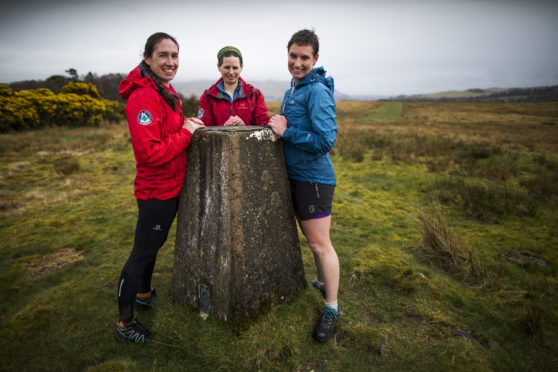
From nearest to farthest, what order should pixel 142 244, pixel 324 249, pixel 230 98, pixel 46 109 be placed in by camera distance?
pixel 142 244, pixel 324 249, pixel 230 98, pixel 46 109

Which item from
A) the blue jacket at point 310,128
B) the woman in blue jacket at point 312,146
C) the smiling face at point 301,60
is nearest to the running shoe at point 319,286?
the woman in blue jacket at point 312,146

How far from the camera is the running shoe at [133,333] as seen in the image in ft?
8.52

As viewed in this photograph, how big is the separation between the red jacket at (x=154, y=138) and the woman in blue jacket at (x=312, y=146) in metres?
0.91

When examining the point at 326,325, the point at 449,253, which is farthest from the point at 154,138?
the point at 449,253

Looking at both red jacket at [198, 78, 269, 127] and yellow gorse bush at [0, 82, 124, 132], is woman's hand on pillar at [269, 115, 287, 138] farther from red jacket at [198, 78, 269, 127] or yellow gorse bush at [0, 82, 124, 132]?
yellow gorse bush at [0, 82, 124, 132]

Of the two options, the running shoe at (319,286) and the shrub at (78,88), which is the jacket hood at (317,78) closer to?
the running shoe at (319,286)

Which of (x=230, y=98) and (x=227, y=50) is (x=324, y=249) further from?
(x=227, y=50)

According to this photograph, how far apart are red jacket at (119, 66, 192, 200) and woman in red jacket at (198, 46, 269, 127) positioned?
530 mm

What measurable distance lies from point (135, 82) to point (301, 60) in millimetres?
1431

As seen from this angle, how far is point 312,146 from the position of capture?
240cm

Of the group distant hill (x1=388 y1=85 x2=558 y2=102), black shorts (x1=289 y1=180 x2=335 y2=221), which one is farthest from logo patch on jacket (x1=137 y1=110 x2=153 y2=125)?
distant hill (x1=388 y1=85 x2=558 y2=102)

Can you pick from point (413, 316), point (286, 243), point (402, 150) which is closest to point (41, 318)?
point (286, 243)

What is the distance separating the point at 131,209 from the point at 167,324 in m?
3.96

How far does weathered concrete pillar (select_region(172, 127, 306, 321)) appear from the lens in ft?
8.05
